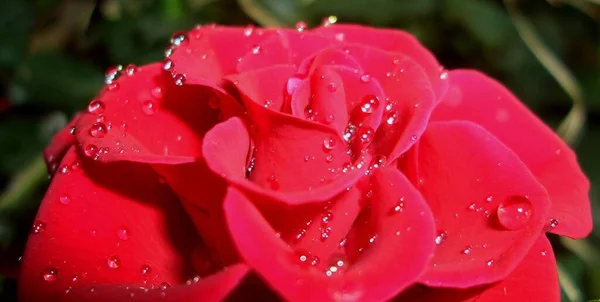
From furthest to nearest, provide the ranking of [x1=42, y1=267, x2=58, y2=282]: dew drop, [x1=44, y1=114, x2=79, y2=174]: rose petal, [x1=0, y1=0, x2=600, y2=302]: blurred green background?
1. [x1=0, y1=0, x2=600, y2=302]: blurred green background
2. [x1=44, y1=114, x2=79, y2=174]: rose petal
3. [x1=42, y1=267, x2=58, y2=282]: dew drop

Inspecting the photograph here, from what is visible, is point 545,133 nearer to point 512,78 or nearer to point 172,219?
point 172,219

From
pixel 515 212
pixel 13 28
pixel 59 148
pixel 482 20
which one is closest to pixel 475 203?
pixel 515 212

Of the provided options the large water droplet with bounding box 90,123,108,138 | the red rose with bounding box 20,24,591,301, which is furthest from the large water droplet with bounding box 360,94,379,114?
the large water droplet with bounding box 90,123,108,138

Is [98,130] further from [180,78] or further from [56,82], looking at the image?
[56,82]

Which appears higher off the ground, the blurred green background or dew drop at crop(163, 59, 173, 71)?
dew drop at crop(163, 59, 173, 71)


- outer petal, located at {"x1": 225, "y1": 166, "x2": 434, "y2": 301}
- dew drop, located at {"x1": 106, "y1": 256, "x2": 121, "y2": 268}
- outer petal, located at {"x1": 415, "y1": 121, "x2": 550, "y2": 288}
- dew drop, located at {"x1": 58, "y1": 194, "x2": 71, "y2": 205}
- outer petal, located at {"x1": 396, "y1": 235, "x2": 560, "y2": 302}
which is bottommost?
outer petal, located at {"x1": 396, "y1": 235, "x2": 560, "y2": 302}

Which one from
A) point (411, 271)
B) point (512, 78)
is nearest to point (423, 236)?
point (411, 271)

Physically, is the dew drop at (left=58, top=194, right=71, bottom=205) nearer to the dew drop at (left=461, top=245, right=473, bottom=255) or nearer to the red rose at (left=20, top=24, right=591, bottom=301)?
the red rose at (left=20, top=24, right=591, bottom=301)
